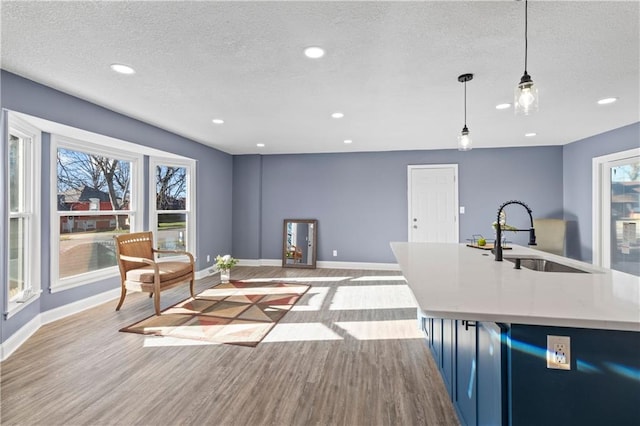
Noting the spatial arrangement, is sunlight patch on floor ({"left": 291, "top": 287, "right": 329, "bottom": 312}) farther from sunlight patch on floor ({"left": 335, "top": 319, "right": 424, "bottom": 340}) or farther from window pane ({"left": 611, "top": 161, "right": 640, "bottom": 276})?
window pane ({"left": 611, "top": 161, "right": 640, "bottom": 276})

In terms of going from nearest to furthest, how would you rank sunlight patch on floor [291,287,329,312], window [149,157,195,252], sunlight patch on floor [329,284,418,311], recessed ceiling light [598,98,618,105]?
recessed ceiling light [598,98,618,105], sunlight patch on floor [291,287,329,312], sunlight patch on floor [329,284,418,311], window [149,157,195,252]

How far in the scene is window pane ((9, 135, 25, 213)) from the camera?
2.94 metres

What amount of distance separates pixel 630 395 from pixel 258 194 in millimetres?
6144

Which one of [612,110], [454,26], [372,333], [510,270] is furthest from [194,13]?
[612,110]

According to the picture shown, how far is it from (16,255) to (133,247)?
3.59 feet

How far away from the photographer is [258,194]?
6664 millimetres

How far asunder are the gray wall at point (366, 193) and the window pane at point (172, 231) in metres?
1.48

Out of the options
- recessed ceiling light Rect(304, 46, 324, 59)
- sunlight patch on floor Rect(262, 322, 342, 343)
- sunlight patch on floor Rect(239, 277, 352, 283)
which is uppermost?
recessed ceiling light Rect(304, 46, 324, 59)

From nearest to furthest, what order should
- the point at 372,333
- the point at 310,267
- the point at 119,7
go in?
the point at 119,7
the point at 372,333
the point at 310,267

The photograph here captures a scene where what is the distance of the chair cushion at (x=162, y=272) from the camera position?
11.9ft

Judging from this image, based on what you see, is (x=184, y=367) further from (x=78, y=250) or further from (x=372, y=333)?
(x=78, y=250)

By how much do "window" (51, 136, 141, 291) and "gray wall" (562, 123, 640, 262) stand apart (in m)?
6.93

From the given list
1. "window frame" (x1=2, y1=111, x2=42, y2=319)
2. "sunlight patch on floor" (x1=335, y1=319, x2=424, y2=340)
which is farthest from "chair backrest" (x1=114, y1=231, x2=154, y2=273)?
"sunlight patch on floor" (x1=335, y1=319, x2=424, y2=340)

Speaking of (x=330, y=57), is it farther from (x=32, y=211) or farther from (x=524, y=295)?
(x=32, y=211)
